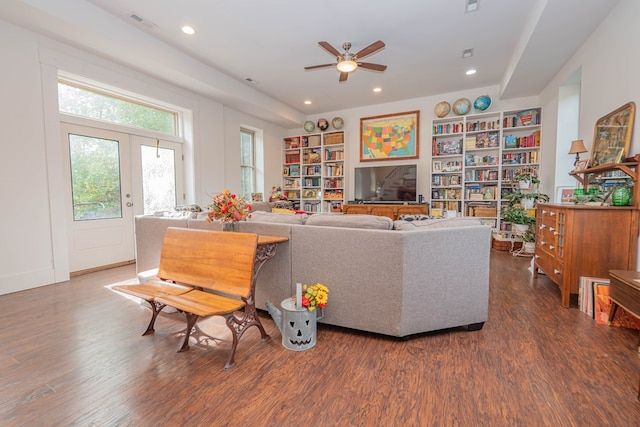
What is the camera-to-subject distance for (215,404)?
139 cm

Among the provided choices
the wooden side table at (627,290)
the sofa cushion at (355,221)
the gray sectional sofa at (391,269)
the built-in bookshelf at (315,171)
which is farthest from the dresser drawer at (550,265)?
the built-in bookshelf at (315,171)

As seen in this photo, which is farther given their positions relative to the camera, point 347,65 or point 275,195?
point 275,195

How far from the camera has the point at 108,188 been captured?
13.0 feet

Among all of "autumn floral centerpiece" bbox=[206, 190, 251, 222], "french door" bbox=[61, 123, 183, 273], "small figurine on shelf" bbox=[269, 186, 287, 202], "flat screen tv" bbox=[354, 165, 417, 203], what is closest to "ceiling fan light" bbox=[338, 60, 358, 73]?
"autumn floral centerpiece" bbox=[206, 190, 251, 222]

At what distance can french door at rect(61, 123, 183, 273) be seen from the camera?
11.8ft

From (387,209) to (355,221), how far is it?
12.2 ft

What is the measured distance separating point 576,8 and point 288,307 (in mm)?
3714

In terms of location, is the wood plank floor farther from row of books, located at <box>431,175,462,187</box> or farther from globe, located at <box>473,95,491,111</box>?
globe, located at <box>473,95,491,111</box>

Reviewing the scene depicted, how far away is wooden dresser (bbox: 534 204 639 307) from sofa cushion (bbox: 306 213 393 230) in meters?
1.70

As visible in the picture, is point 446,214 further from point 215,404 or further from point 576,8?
point 215,404

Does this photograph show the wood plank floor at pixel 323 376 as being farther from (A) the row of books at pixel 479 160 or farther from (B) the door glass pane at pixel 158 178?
(A) the row of books at pixel 479 160

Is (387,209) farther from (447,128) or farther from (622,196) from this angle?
(622,196)

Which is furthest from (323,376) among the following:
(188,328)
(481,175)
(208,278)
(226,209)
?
(481,175)

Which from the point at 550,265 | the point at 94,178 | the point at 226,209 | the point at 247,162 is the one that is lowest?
the point at 550,265
